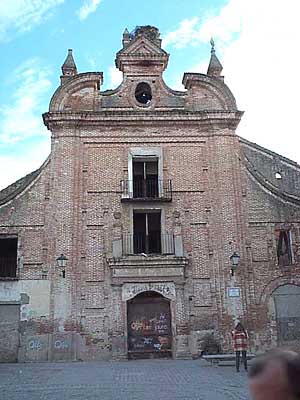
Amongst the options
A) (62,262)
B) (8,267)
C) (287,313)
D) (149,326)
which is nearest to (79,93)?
(62,262)

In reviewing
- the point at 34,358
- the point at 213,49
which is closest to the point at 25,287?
the point at 34,358

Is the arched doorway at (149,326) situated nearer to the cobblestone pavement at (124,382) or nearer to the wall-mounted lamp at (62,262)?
the cobblestone pavement at (124,382)

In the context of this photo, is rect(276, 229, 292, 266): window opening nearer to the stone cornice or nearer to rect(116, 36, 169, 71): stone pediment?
the stone cornice

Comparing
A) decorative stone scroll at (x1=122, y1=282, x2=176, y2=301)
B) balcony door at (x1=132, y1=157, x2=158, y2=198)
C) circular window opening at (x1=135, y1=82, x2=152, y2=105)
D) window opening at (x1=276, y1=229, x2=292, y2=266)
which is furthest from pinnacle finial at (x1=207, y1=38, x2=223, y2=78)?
decorative stone scroll at (x1=122, y1=282, x2=176, y2=301)

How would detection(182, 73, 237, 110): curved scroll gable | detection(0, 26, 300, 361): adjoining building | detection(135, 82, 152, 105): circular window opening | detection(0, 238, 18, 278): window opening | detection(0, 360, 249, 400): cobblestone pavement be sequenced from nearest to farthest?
detection(0, 360, 249, 400): cobblestone pavement, detection(0, 26, 300, 361): adjoining building, detection(0, 238, 18, 278): window opening, detection(182, 73, 237, 110): curved scroll gable, detection(135, 82, 152, 105): circular window opening

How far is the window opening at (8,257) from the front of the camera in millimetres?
21594

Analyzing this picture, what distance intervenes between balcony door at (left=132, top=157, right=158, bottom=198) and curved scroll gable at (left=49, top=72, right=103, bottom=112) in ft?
10.9

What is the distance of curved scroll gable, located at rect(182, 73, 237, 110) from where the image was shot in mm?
A: 23656

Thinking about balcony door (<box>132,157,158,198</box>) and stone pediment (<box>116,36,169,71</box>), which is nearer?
balcony door (<box>132,157,158,198</box>)

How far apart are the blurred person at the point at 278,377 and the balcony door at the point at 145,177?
21.1 metres

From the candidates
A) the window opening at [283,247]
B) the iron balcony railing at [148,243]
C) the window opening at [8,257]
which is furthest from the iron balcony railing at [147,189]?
the window opening at [8,257]

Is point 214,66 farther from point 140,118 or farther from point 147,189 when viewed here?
point 147,189

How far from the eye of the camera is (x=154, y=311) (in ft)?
69.2

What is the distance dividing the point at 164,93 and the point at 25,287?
413 inches
